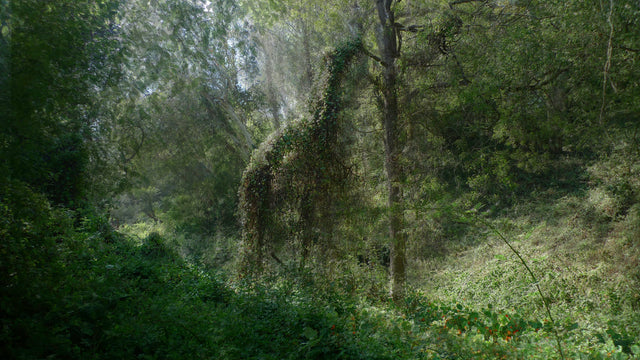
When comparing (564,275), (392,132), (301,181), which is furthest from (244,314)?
(564,275)

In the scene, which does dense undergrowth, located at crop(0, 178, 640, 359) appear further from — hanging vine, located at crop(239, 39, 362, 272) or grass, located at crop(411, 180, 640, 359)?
hanging vine, located at crop(239, 39, 362, 272)

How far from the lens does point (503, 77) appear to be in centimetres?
639

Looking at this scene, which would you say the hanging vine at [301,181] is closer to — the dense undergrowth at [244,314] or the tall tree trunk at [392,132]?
the dense undergrowth at [244,314]

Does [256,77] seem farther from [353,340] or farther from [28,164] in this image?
[353,340]

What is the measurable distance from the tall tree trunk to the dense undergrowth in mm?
1028

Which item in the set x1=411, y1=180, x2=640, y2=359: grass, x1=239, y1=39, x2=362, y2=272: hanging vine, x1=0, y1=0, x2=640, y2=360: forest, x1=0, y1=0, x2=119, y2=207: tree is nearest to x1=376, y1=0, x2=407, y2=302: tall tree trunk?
x1=0, y1=0, x2=640, y2=360: forest

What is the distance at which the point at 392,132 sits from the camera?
718 centimetres

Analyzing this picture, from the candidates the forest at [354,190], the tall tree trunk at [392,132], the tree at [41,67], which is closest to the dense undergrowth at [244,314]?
the forest at [354,190]

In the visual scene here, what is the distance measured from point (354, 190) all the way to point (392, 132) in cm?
164

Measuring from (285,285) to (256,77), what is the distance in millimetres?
13115

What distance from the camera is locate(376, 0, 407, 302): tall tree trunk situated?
6.80m

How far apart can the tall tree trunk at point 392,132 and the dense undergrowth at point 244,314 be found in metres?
1.03

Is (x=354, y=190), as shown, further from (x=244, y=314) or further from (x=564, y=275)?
(x=564, y=275)

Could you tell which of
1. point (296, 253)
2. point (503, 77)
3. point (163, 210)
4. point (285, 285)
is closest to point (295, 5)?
point (503, 77)
